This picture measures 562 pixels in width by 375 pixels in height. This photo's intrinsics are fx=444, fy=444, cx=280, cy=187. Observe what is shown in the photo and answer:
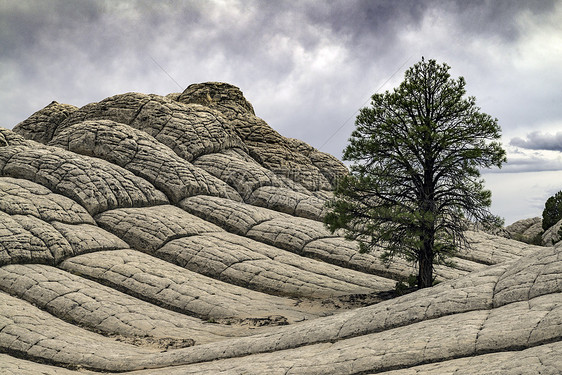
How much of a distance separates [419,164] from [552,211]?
117 feet

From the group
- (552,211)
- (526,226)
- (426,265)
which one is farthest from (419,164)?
(526,226)

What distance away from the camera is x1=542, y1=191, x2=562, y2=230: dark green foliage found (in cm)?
5038

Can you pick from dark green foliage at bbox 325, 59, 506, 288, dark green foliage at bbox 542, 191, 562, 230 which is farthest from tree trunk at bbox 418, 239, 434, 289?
dark green foliage at bbox 542, 191, 562, 230

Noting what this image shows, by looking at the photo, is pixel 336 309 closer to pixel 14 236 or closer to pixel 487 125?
pixel 487 125

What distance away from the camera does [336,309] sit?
22469 mm

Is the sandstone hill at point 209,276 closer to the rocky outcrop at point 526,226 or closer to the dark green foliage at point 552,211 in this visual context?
the dark green foliage at point 552,211

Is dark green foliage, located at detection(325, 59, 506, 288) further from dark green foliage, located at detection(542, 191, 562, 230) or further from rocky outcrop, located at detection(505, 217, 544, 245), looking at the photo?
rocky outcrop, located at detection(505, 217, 544, 245)

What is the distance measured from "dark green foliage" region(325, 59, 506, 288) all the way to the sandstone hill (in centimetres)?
380

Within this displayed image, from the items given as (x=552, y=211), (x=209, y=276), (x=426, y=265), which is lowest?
(x=426, y=265)

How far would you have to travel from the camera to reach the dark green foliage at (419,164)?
77.5 feet

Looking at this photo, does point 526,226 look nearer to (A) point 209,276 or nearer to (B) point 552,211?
(B) point 552,211

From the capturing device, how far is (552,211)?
167ft

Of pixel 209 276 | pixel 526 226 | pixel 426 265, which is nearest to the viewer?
pixel 426 265

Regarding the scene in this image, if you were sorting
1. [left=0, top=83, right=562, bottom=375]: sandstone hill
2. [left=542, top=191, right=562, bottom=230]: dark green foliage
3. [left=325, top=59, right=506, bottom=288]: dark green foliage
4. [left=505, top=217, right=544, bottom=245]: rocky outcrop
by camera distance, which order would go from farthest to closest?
[left=505, top=217, right=544, bottom=245]: rocky outcrop < [left=542, top=191, right=562, bottom=230]: dark green foliage < [left=325, top=59, right=506, bottom=288]: dark green foliage < [left=0, top=83, right=562, bottom=375]: sandstone hill
